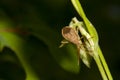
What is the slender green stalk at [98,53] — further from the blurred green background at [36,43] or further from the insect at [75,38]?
the blurred green background at [36,43]

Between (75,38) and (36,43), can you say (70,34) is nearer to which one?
(75,38)

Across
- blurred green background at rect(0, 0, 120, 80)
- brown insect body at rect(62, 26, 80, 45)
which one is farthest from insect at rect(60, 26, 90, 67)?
blurred green background at rect(0, 0, 120, 80)

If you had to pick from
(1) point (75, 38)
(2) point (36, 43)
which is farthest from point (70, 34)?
(2) point (36, 43)

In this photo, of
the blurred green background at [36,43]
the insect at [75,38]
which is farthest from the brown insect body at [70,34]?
the blurred green background at [36,43]

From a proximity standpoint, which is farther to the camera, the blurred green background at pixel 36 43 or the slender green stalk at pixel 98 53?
the blurred green background at pixel 36 43

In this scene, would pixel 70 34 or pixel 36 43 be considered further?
pixel 36 43

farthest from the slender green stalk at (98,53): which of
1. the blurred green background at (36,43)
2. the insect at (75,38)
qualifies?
the blurred green background at (36,43)

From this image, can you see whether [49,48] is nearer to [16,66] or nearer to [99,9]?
[16,66]

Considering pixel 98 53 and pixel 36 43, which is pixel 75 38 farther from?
pixel 36 43

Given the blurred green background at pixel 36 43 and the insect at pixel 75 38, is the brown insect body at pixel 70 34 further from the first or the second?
the blurred green background at pixel 36 43
